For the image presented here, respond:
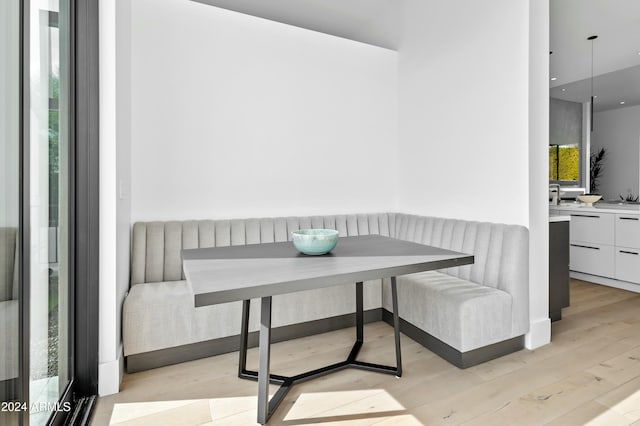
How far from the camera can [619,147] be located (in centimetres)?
859

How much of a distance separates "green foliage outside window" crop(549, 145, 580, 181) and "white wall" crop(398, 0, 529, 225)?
200 inches

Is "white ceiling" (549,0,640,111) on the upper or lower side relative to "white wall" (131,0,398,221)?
upper

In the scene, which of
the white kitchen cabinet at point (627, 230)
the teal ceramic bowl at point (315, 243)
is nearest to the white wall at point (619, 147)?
the white kitchen cabinet at point (627, 230)

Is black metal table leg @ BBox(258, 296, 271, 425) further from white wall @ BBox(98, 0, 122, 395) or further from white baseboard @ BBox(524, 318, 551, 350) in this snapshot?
white baseboard @ BBox(524, 318, 551, 350)

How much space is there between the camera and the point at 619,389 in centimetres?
186

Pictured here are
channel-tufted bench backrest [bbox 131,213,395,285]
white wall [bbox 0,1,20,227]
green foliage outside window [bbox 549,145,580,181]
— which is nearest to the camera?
white wall [bbox 0,1,20,227]

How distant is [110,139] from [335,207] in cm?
200

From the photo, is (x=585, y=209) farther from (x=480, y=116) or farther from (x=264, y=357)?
(x=264, y=357)

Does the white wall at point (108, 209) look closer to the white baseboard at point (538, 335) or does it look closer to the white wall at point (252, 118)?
the white wall at point (252, 118)

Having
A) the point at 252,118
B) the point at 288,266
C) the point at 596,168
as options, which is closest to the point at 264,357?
the point at 288,266

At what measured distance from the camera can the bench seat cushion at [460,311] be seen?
6.92 feet

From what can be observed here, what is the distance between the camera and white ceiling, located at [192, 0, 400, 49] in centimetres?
338

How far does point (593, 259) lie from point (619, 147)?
21.7ft

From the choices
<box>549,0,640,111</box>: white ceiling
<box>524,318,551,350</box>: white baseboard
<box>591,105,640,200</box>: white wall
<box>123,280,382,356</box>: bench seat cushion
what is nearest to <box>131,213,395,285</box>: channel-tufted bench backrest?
<box>123,280,382,356</box>: bench seat cushion
